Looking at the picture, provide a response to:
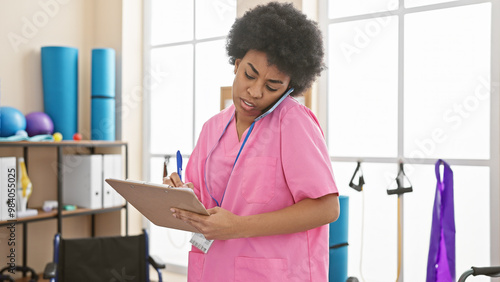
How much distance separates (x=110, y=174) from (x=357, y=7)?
79.7 inches

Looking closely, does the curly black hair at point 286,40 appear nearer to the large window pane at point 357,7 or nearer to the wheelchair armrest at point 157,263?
the large window pane at point 357,7

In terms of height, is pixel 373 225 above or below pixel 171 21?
below

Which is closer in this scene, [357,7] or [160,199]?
[160,199]

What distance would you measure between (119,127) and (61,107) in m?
0.45

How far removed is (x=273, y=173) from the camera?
1122 millimetres

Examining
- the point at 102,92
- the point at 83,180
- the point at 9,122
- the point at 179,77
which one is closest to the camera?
the point at 9,122

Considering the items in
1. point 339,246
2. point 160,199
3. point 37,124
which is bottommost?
point 339,246

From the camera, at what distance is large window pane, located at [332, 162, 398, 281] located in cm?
236

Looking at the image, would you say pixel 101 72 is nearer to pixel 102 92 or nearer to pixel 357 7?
pixel 102 92

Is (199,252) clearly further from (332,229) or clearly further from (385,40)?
(385,40)

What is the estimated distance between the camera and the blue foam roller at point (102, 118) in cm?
306

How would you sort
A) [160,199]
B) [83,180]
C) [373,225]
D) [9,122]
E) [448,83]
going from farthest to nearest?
[83,180] → [9,122] → [373,225] → [448,83] → [160,199]

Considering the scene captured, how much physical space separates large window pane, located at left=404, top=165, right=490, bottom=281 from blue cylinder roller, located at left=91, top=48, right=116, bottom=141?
6.86ft

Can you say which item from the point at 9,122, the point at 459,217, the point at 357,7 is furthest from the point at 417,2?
the point at 9,122
